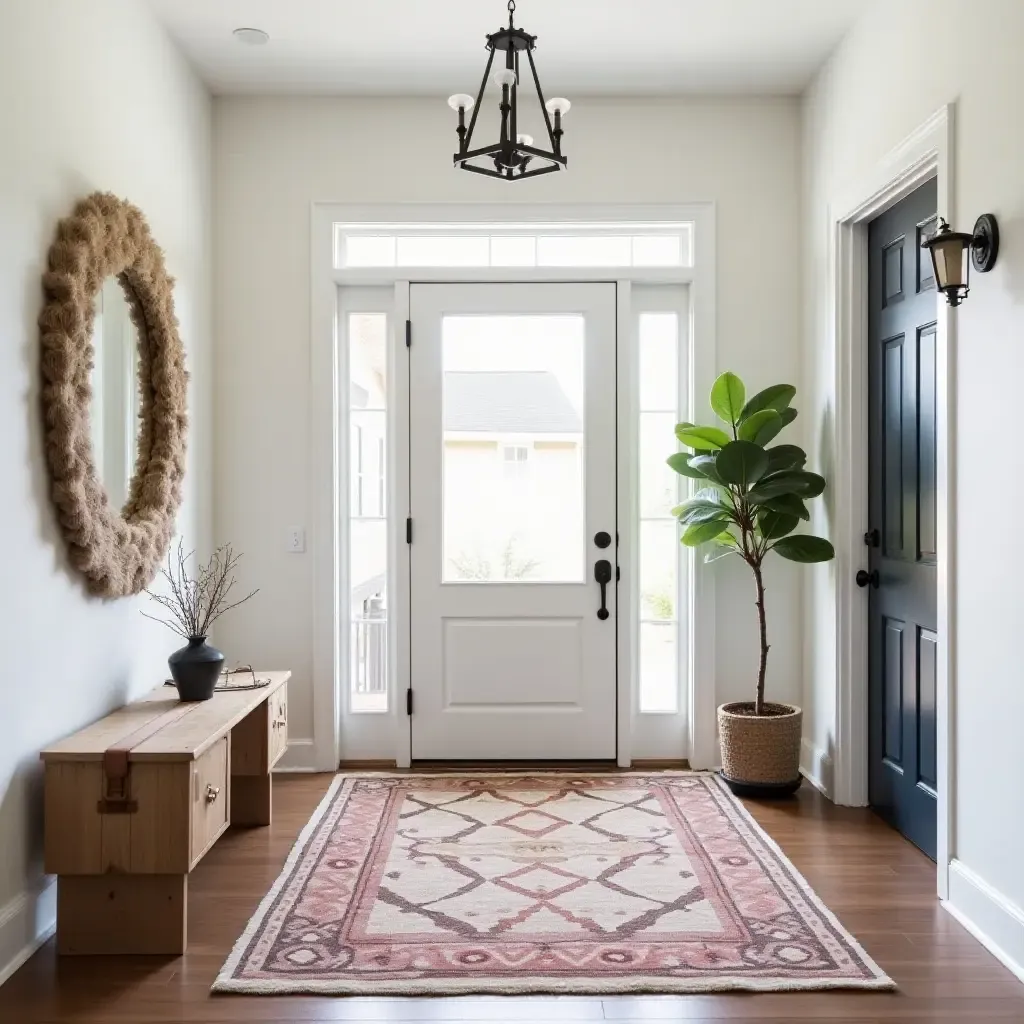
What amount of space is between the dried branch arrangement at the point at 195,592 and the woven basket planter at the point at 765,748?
2077 millimetres

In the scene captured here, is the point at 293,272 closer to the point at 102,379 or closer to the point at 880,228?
the point at 102,379

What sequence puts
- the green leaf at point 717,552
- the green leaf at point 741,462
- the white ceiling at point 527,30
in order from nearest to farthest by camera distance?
the white ceiling at point 527,30, the green leaf at point 741,462, the green leaf at point 717,552

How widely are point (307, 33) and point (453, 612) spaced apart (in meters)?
2.42

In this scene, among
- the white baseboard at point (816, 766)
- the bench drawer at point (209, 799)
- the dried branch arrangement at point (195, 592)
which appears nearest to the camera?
the bench drawer at point (209, 799)

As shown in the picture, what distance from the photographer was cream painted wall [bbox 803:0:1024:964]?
8.84 feet

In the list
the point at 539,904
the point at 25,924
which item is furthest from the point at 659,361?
the point at 25,924

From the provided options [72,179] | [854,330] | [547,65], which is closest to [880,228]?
[854,330]

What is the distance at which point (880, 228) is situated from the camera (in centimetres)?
389

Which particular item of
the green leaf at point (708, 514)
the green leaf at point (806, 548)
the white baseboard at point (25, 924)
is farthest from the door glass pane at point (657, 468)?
the white baseboard at point (25, 924)

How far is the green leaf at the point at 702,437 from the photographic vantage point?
4.20 m

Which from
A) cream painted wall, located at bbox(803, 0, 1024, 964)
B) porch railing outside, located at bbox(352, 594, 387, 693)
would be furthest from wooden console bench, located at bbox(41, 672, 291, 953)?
cream painted wall, located at bbox(803, 0, 1024, 964)

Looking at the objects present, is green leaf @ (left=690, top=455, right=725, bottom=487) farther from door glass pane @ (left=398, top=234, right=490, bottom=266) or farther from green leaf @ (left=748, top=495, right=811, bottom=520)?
door glass pane @ (left=398, top=234, right=490, bottom=266)

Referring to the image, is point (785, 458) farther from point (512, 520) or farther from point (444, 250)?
point (444, 250)

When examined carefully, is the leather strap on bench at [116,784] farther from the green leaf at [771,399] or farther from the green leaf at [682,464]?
the green leaf at [771,399]
